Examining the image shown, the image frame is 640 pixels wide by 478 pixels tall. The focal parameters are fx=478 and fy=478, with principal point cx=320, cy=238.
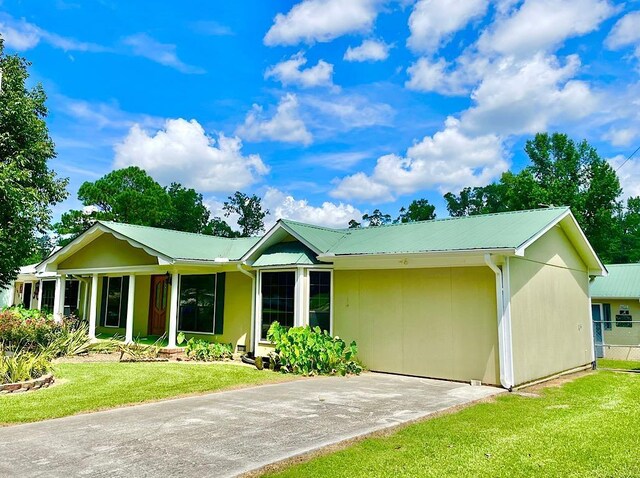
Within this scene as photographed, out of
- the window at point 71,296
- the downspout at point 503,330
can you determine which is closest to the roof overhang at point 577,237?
the downspout at point 503,330

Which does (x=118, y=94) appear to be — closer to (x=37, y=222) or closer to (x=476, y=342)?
(x=37, y=222)

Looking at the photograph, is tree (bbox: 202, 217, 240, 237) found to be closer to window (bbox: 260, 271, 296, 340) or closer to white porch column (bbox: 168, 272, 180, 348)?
white porch column (bbox: 168, 272, 180, 348)

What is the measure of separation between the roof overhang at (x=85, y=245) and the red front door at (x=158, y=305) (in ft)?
7.32

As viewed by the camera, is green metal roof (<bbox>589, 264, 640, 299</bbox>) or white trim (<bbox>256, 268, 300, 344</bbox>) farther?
green metal roof (<bbox>589, 264, 640, 299</bbox>)

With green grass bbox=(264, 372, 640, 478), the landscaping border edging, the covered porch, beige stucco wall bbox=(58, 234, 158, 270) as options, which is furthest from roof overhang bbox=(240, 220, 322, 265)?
green grass bbox=(264, 372, 640, 478)

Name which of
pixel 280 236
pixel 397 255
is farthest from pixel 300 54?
pixel 397 255

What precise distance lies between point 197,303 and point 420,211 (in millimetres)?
40151

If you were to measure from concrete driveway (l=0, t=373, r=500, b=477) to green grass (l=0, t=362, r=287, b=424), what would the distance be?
57cm

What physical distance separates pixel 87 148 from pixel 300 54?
10101 millimetres

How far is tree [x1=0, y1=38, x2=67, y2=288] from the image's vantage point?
47.3 ft

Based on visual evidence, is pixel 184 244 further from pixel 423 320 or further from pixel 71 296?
pixel 423 320

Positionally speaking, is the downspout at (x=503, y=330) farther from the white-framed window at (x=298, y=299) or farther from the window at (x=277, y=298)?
the window at (x=277, y=298)

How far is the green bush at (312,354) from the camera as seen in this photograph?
1124cm

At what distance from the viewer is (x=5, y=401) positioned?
7848 millimetres
